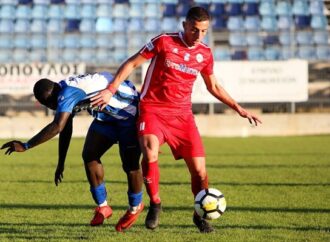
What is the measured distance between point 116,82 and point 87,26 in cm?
2345

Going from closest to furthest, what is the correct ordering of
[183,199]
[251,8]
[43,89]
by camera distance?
[43,89]
[183,199]
[251,8]

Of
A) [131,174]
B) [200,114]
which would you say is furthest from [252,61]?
[131,174]

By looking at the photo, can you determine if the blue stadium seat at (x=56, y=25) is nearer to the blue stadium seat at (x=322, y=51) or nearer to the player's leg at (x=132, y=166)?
the blue stadium seat at (x=322, y=51)

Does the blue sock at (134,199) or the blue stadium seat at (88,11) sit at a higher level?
the blue stadium seat at (88,11)

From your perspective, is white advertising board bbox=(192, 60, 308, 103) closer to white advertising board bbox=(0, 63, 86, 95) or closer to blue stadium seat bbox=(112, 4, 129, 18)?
blue stadium seat bbox=(112, 4, 129, 18)

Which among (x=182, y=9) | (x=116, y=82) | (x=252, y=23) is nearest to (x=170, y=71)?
(x=116, y=82)

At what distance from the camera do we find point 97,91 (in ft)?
23.3

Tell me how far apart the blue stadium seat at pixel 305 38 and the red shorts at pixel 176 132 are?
79.5 feet

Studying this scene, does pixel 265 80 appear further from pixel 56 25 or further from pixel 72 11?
pixel 56 25

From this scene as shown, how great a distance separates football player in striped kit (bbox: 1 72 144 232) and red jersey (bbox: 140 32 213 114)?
275 mm

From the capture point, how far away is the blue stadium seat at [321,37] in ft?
101

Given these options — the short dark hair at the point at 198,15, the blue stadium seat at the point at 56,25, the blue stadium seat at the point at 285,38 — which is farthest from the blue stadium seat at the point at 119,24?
the short dark hair at the point at 198,15

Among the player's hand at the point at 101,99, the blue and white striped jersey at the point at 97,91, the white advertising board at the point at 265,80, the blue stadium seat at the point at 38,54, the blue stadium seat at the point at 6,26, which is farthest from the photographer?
the blue stadium seat at the point at 6,26

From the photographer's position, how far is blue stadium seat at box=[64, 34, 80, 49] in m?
29.2
